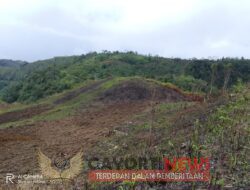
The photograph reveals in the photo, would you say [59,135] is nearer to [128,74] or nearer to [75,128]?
[75,128]

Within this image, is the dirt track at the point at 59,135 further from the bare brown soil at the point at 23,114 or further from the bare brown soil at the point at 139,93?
the bare brown soil at the point at 23,114

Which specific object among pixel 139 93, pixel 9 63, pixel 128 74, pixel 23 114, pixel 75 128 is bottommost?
pixel 23 114

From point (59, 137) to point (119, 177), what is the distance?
857 centimetres

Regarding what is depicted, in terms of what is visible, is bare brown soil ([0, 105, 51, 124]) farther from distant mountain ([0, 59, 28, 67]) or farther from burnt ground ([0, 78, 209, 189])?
distant mountain ([0, 59, 28, 67])

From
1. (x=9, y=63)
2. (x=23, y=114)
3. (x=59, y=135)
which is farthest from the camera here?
(x=9, y=63)

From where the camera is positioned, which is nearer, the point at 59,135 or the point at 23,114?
the point at 59,135

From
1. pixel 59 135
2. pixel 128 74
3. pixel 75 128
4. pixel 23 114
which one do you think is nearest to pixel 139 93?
pixel 23 114

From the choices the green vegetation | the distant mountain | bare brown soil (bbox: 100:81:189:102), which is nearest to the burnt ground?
bare brown soil (bbox: 100:81:189:102)

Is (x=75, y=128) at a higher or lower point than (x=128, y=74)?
lower

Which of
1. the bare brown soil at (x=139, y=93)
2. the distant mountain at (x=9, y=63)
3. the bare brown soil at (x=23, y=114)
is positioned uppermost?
the distant mountain at (x=9, y=63)

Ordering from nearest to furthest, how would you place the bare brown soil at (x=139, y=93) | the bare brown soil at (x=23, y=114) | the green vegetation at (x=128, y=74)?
the bare brown soil at (x=23, y=114) < the bare brown soil at (x=139, y=93) < the green vegetation at (x=128, y=74)

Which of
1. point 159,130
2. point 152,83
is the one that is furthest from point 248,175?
point 152,83

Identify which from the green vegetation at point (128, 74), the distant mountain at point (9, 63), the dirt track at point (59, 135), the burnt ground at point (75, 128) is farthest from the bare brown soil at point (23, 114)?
the distant mountain at point (9, 63)

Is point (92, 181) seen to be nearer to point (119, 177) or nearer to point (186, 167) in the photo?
point (119, 177)
